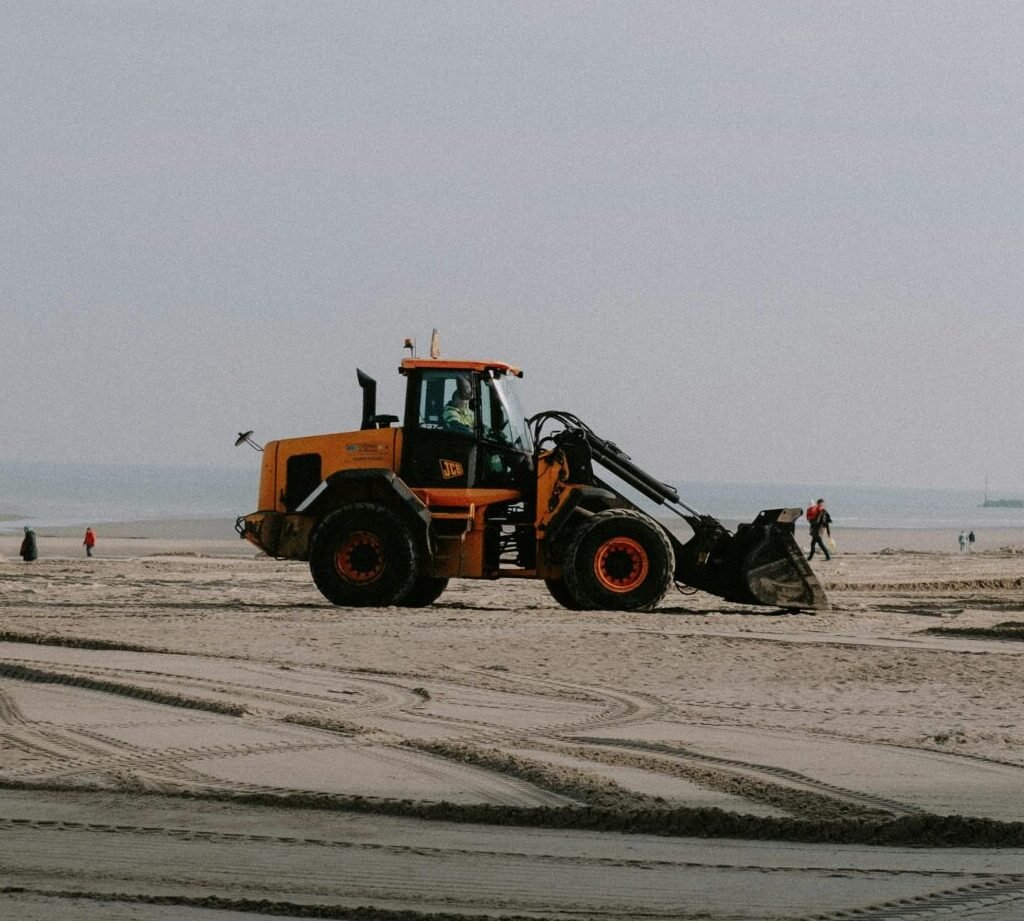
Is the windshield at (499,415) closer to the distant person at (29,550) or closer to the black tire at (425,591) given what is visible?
the black tire at (425,591)

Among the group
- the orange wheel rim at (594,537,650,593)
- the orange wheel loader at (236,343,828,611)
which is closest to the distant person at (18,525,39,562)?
the orange wheel loader at (236,343,828,611)

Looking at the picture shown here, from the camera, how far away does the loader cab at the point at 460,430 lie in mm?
16594

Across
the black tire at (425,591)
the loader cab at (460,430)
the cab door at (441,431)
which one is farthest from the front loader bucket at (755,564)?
the black tire at (425,591)

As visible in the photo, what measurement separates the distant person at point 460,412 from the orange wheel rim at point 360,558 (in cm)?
144

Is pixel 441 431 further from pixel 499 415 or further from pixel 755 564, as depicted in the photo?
pixel 755 564

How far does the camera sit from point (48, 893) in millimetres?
5383

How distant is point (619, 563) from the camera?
1656cm

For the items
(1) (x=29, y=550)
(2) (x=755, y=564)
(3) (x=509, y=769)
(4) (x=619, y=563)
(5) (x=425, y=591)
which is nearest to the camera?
(3) (x=509, y=769)

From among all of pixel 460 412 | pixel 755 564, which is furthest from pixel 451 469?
pixel 755 564

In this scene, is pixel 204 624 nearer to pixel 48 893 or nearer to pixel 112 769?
pixel 112 769

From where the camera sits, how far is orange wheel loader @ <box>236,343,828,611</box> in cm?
1648

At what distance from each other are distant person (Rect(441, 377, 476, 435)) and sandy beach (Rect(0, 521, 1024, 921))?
2.26 metres

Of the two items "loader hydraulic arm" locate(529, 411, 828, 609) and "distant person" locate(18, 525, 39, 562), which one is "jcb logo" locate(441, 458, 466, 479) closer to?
"loader hydraulic arm" locate(529, 411, 828, 609)

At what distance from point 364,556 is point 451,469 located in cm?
132
